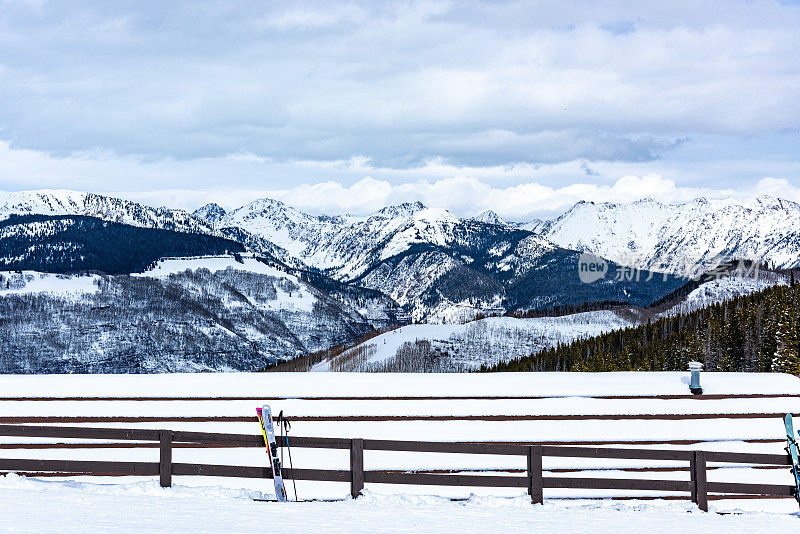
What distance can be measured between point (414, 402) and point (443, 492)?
3.05m

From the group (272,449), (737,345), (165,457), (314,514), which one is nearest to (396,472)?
(314,514)

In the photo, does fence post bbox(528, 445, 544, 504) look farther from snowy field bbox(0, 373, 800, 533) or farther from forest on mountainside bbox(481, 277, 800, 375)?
forest on mountainside bbox(481, 277, 800, 375)

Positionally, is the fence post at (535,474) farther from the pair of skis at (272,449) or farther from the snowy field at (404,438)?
the pair of skis at (272,449)

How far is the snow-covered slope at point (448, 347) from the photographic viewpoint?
536 ft

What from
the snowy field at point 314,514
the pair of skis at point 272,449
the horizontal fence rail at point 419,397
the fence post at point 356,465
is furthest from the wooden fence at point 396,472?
the horizontal fence rail at point 419,397

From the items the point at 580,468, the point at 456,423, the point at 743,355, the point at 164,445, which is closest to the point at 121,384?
the point at 164,445

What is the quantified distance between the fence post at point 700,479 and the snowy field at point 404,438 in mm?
159

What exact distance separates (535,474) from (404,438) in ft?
13.5

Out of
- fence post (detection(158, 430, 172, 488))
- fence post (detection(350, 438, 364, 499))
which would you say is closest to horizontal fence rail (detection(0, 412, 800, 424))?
fence post (detection(158, 430, 172, 488))

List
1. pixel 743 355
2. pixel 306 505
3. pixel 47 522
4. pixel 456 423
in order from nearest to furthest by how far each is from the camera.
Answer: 1. pixel 47 522
2. pixel 306 505
3. pixel 456 423
4. pixel 743 355

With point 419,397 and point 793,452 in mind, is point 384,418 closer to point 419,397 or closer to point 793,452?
point 419,397

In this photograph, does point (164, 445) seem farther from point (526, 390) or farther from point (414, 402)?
point (526, 390)

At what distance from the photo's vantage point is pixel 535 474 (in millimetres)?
9523

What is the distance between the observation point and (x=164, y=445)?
955cm
